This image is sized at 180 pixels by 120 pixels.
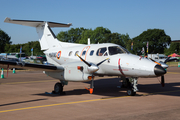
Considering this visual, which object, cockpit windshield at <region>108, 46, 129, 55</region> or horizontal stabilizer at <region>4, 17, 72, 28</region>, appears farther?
horizontal stabilizer at <region>4, 17, 72, 28</region>

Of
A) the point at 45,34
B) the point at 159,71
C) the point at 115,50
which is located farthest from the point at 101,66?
the point at 45,34

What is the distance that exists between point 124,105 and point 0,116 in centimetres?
489

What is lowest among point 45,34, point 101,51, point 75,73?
point 75,73

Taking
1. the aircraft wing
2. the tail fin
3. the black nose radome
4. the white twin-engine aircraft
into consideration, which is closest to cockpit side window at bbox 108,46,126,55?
the white twin-engine aircraft

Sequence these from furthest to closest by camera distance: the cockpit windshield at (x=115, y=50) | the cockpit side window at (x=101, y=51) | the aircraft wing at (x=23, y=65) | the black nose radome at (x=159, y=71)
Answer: the cockpit side window at (x=101, y=51), the cockpit windshield at (x=115, y=50), the aircraft wing at (x=23, y=65), the black nose radome at (x=159, y=71)

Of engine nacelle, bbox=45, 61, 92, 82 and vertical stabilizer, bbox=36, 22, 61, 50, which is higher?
vertical stabilizer, bbox=36, 22, 61, 50

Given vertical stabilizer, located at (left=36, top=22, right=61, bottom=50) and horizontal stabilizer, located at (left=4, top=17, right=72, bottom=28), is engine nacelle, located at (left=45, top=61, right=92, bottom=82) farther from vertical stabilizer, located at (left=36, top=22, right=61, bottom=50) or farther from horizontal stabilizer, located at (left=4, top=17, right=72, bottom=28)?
horizontal stabilizer, located at (left=4, top=17, right=72, bottom=28)

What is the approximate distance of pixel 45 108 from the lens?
8281 mm

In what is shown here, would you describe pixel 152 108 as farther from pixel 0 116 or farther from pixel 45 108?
pixel 0 116

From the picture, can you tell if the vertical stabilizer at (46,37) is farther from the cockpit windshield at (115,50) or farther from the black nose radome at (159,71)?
the black nose radome at (159,71)

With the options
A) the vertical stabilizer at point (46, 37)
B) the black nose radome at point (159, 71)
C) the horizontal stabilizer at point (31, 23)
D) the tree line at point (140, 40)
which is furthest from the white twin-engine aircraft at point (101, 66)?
the tree line at point (140, 40)

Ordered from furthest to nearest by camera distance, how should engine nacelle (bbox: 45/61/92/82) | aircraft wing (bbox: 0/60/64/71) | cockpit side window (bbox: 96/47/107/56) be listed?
cockpit side window (bbox: 96/47/107/56), engine nacelle (bbox: 45/61/92/82), aircraft wing (bbox: 0/60/64/71)

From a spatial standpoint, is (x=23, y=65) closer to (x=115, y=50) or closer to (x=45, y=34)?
(x=115, y=50)

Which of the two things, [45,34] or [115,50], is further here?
[45,34]
